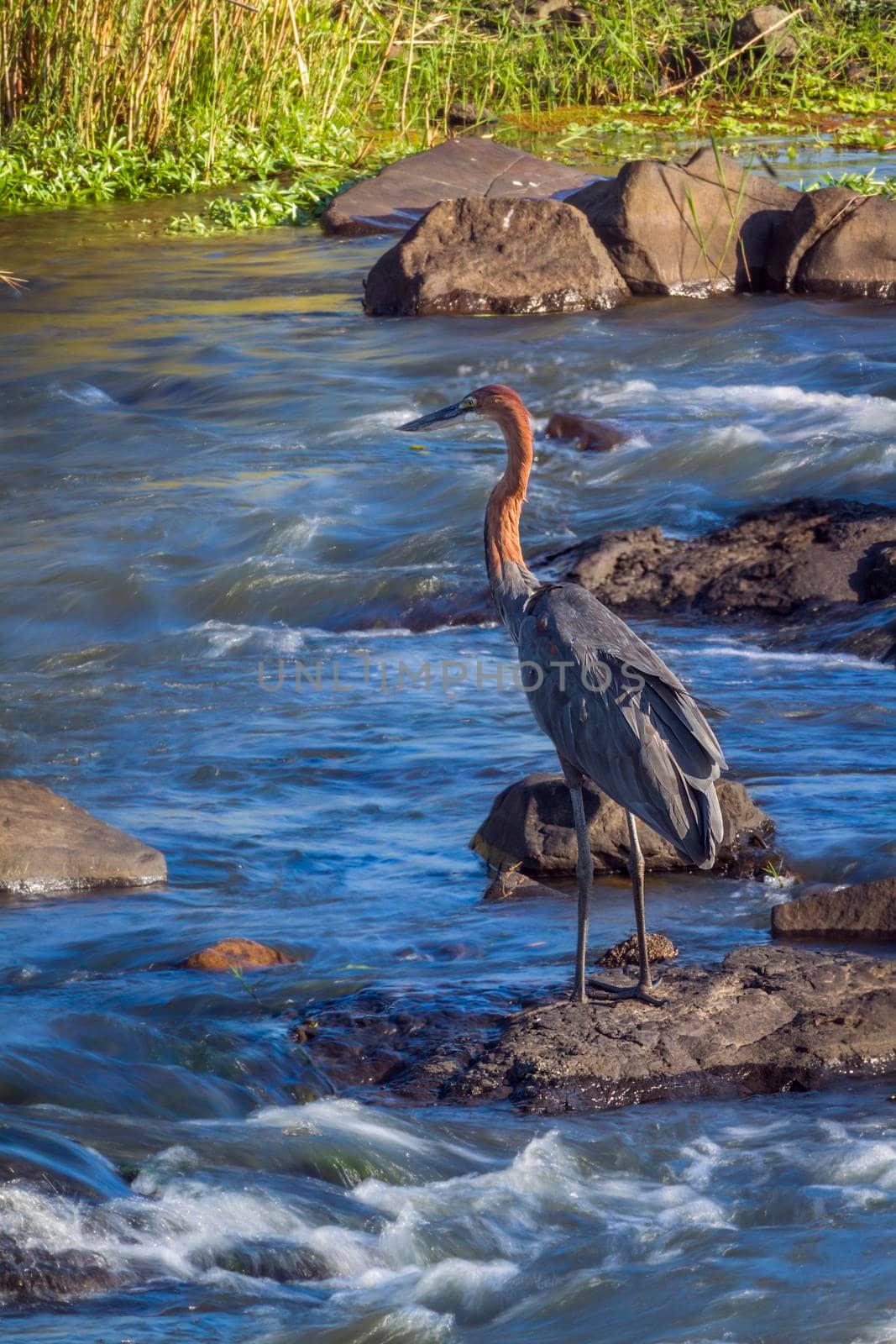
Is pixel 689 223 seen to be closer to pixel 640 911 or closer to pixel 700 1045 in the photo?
pixel 640 911

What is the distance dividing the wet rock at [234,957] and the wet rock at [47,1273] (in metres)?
1.58

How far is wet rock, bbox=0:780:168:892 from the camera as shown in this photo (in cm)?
590

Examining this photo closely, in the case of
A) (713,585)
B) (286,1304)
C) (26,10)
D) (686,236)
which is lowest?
(286,1304)

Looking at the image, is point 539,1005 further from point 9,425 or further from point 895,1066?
point 9,425

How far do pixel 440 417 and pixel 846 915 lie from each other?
8.15 feet

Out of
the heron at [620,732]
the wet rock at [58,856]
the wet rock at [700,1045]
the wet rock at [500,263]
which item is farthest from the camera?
the wet rock at [500,263]

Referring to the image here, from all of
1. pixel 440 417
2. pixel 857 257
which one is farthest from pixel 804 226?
pixel 440 417

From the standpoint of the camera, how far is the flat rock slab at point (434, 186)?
1731 centimetres

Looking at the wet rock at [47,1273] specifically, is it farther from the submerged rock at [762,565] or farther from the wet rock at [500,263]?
the wet rock at [500,263]

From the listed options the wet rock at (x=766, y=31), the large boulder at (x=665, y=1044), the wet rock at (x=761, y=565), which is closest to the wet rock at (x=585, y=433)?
the wet rock at (x=761, y=565)

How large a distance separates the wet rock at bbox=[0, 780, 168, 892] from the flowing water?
8cm

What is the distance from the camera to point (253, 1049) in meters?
4.70

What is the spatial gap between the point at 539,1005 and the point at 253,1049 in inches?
32.4

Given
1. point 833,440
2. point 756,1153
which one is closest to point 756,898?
point 756,1153
